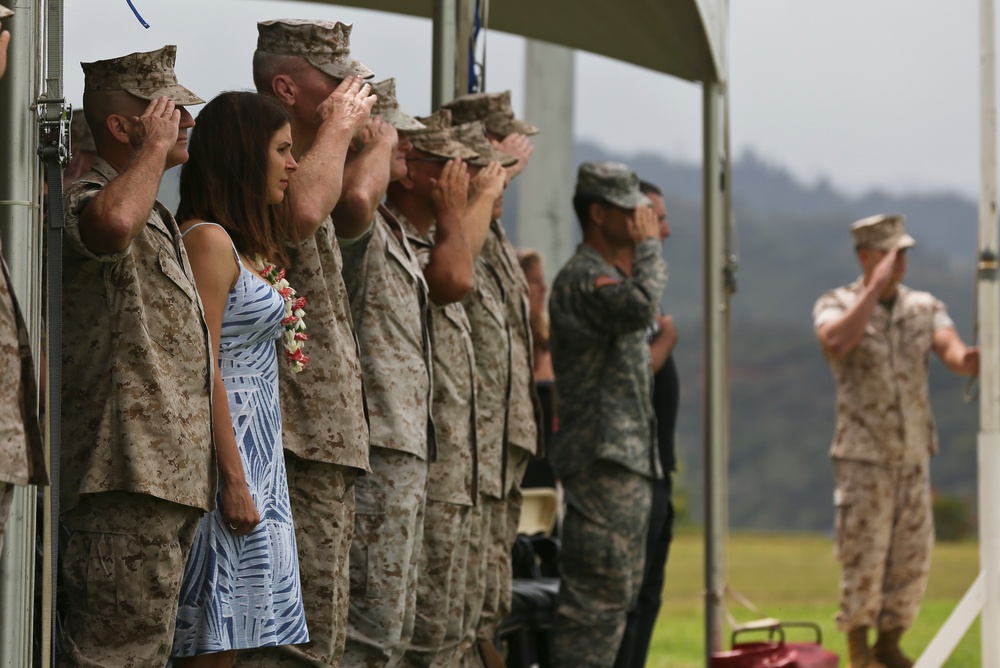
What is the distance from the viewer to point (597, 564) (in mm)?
5539

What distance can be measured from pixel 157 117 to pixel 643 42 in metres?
3.64

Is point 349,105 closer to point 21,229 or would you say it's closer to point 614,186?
point 21,229

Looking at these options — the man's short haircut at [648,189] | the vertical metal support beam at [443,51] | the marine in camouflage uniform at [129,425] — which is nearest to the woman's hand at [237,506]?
the marine in camouflage uniform at [129,425]

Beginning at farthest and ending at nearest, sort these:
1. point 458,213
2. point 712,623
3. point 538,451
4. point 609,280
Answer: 1. point 712,623
2. point 609,280
3. point 538,451
4. point 458,213

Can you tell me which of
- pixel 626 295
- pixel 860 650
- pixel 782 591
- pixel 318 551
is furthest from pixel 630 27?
pixel 782 591

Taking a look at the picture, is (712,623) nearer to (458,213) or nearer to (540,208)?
(458,213)

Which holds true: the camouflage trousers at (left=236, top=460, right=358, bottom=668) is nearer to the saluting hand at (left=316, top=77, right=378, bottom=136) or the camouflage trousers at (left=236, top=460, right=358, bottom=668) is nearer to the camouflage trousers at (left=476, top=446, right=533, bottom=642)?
the saluting hand at (left=316, top=77, right=378, bottom=136)

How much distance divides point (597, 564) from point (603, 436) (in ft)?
1.38

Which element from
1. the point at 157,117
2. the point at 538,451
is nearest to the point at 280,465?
the point at 157,117

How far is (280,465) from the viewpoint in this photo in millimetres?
3422

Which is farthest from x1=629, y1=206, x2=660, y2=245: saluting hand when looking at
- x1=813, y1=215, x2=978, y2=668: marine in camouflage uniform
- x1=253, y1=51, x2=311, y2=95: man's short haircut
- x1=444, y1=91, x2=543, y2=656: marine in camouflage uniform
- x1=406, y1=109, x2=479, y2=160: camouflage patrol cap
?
x1=253, y1=51, x2=311, y2=95: man's short haircut

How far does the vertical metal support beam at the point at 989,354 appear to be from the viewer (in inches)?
248

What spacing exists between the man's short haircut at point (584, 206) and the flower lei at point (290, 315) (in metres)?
2.40

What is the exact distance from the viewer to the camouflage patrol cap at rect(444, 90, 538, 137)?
5.08 meters
